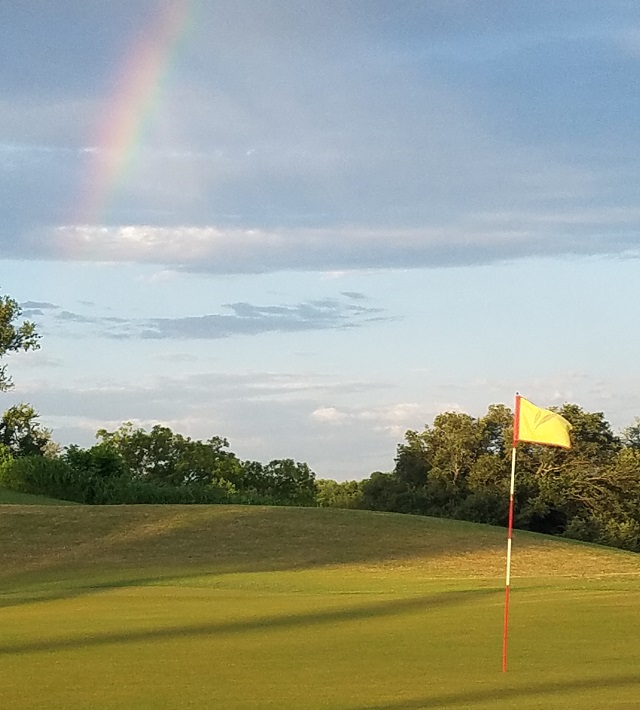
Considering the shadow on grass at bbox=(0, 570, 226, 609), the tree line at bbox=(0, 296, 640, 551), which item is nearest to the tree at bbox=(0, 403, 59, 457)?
the tree line at bbox=(0, 296, 640, 551)

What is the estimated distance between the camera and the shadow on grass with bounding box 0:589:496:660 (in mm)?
15266

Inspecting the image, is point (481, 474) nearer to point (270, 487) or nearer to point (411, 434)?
point (411, 434)

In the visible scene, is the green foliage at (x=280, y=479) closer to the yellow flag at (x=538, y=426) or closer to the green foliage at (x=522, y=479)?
the green foliage at (x=522, y=479)

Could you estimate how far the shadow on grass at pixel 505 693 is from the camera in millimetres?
10312

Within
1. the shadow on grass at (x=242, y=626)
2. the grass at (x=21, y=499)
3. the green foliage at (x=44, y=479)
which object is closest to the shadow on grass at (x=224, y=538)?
the grass at (x=21, y=499)

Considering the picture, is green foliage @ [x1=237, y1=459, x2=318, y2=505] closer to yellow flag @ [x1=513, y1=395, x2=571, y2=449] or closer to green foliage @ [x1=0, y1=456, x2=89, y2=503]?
green foliage @ [x1=0, y1=456, x2=89, y2=503]

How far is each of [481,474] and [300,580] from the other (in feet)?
124

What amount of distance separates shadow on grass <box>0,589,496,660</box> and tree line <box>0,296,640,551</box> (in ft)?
124

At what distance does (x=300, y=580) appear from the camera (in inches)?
1196

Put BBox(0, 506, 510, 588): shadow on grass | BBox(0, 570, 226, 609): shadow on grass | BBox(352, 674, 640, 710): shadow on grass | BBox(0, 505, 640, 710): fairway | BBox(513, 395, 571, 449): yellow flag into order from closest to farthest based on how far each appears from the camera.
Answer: BBox(352, 674, 640, 710): shadow on grass
BBox(0, 505, 640, 710): fairway
BBox(513, 395, 571, 449): yellow flag
BBox(0, 570, 226, 609): shadow on grass
BBox(0, 506, 510, 588): shadow on grass

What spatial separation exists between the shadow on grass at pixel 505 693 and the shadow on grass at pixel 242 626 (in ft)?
18.8

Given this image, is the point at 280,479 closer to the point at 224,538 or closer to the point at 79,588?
the point at 224,538

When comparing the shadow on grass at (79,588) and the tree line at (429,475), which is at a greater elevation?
the tree line at (429,475)

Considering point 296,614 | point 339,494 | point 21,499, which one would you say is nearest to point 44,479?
point 21,499
